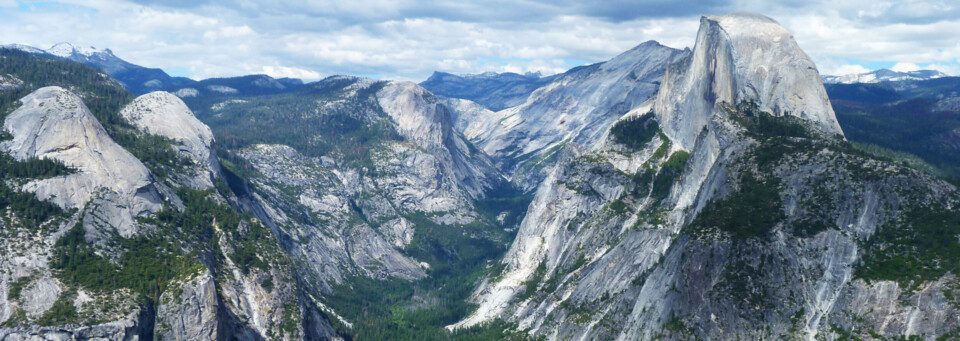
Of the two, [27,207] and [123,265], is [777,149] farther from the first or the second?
[27,207]

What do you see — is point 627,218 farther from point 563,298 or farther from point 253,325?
point 253,325

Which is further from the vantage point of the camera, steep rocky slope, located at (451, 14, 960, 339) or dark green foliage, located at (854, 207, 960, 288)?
steep rocky slope, located at (451, 14, 960, 339)

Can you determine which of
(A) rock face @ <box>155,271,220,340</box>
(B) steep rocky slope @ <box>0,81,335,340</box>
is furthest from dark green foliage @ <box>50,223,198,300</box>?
(A) rock face @ <box>155,271,220,340</box>

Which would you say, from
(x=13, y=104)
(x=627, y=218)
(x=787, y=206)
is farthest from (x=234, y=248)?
(x=787, y=206)

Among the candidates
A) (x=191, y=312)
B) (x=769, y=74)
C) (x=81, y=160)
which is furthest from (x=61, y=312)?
(x=769, y=74)

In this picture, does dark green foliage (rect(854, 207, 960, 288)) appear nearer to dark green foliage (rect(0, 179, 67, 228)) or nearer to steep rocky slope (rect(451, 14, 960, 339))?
steep rocky slope (rect(451, 14, 960, 339))
